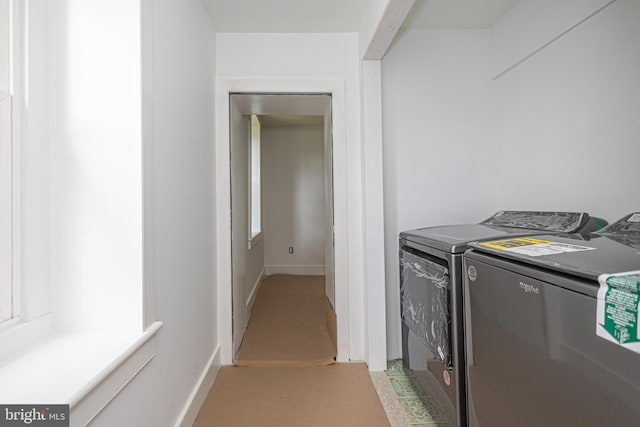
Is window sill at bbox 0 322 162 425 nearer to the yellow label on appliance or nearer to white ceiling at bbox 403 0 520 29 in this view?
the yellow label on appliance

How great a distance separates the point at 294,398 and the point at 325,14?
7.49 ft

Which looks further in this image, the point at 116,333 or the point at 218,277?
the point at 218,277

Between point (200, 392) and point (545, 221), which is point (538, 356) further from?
point (200, 392)

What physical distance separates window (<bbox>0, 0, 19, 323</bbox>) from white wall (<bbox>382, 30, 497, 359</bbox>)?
73.3 inches

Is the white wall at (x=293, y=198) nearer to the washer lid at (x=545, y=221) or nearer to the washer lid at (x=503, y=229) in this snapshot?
the washer lid at (x=503, y=229)

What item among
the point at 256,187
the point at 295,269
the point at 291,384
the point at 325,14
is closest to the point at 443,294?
the point at 291,384

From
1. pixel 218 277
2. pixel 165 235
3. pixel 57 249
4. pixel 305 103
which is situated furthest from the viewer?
pixel 305 103

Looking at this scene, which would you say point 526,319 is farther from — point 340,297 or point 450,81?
point 450,81

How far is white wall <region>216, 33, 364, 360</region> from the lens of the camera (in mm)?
2209

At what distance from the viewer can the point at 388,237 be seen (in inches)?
87.2

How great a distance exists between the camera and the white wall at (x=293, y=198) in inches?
199

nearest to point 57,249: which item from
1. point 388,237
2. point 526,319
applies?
point 526,319

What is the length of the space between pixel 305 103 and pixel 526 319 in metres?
2.03

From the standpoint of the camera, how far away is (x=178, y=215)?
1440 millimetres
